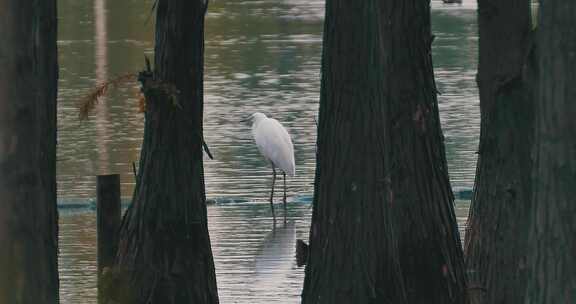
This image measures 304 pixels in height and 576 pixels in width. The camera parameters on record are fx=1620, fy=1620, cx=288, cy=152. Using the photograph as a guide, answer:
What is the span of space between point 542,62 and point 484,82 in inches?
130

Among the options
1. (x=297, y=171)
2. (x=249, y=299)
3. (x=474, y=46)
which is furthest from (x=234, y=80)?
(x=249, y=299)

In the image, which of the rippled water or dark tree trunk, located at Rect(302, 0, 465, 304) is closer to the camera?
dark tree trunk, located at Rect(302, 0, 465, 304)

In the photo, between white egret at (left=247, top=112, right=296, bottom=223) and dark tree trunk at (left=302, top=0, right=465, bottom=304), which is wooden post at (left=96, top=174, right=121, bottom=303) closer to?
dark tree trunk at (left=302, top=0, right=465, bottom=304)

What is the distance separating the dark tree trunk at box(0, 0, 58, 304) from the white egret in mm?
8835

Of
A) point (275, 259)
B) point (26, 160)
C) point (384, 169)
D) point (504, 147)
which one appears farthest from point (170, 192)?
point (275, 259)

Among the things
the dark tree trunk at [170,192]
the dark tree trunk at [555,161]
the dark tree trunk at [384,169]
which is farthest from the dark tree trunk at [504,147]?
the dark tree trunk at [555,161]

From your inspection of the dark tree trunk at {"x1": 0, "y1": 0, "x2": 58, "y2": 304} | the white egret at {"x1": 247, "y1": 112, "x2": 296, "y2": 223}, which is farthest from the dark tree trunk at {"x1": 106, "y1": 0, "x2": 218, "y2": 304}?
the white egret at {"x1": 247, "y1": 112, "x2": 296, "y2": 223}

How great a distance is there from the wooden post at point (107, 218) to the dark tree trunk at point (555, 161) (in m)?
3.98

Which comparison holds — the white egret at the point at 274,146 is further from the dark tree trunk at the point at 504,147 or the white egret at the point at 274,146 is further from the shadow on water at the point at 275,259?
→ the dark tree trunk at the point at 504,147

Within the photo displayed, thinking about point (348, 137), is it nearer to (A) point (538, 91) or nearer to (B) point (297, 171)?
(A) point (538, 91)

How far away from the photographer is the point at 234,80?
30.3 meters

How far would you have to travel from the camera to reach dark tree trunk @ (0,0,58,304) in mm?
7926

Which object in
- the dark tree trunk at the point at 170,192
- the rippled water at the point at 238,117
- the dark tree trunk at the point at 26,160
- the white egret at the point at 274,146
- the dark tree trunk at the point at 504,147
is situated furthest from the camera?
the white egret at the point at 274,146

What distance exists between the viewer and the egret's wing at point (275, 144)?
17.8 m
